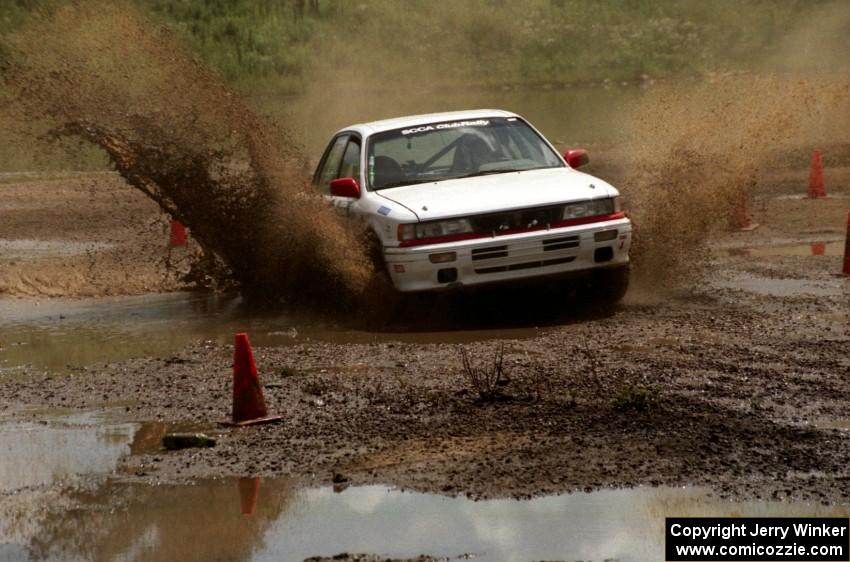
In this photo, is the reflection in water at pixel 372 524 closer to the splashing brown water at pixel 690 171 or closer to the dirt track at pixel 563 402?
the dirt track at pixel 563 402

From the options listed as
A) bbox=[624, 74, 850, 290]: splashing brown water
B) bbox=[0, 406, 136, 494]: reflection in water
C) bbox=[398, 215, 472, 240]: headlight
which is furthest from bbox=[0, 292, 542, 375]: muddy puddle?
bbox=[624, 74, 850, 290]: splashing brown water

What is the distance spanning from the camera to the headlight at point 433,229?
11.3 metres

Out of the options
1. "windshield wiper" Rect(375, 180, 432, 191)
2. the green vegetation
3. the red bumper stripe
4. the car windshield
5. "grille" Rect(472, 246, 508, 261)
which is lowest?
the green vegetation

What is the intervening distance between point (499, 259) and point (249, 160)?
12.5 ft

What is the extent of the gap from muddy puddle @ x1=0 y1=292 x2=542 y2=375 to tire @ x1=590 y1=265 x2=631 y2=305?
866 mm

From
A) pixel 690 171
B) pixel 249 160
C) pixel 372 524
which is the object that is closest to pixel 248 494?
pixel 372 524

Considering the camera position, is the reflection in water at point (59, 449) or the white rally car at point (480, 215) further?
the white rally car at point (480, 215)

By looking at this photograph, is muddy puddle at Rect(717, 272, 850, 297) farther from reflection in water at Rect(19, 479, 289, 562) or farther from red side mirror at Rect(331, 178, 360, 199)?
reflection in water at Rect(19, 479, 289, 562)

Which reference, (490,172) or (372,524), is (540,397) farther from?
(490,172)

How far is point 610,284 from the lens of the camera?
470 inches

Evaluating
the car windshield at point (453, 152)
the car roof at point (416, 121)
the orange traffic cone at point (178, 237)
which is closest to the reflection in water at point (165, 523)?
the car windshield at point (453, 152)

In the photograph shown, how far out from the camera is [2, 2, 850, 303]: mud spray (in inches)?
509

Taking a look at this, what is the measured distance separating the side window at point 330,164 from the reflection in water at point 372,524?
6.66m

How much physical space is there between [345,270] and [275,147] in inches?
87.9
